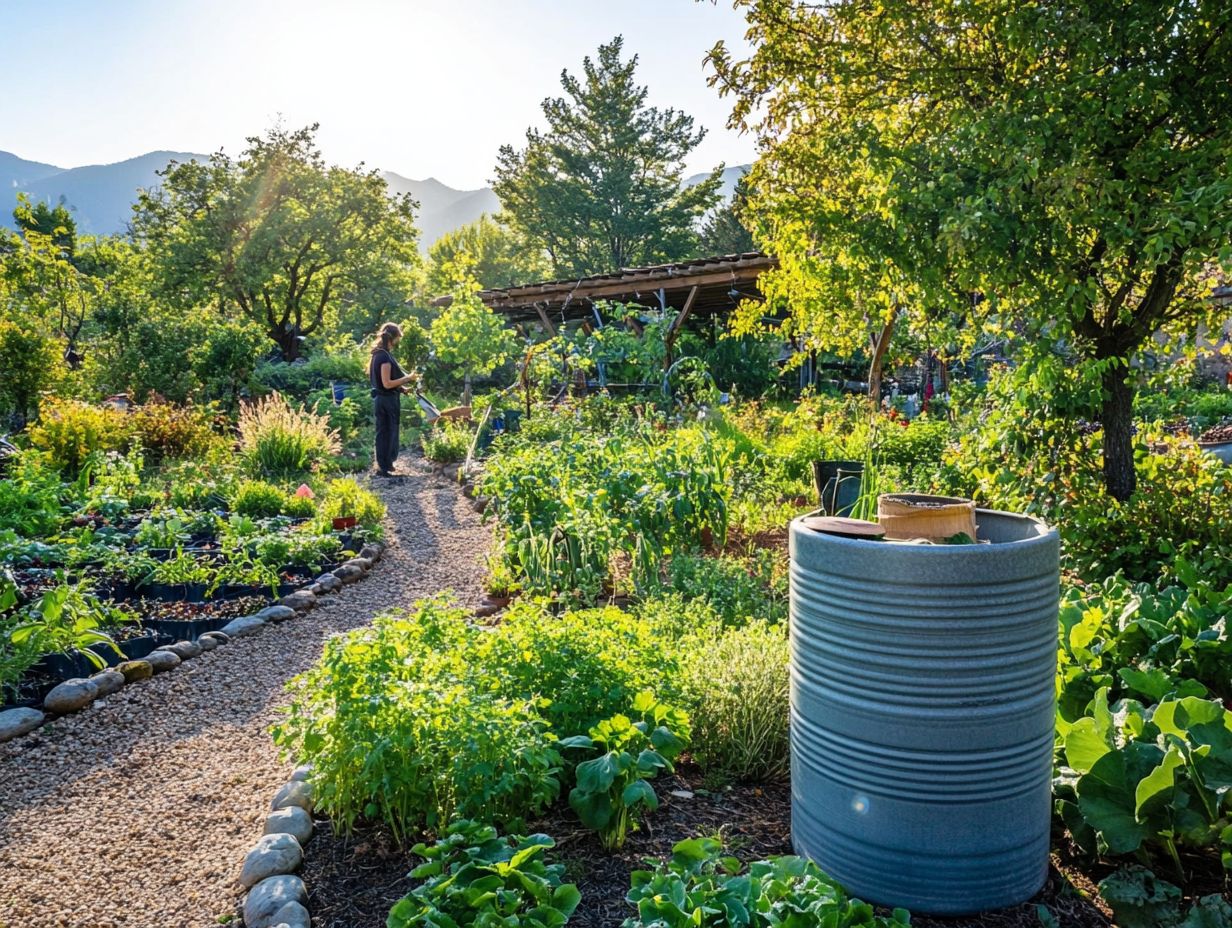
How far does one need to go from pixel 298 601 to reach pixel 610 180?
30.2m

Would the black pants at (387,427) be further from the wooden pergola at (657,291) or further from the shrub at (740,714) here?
the shrub at (740,714)

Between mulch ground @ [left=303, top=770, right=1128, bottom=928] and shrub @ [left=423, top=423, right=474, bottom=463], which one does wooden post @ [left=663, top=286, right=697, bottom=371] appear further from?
mulch ground @ [left=303, top=770, right=1128, bottom=928]

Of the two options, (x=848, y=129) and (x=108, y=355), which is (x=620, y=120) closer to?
(x=108, y=355)

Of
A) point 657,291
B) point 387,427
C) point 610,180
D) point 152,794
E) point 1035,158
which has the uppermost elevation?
point 610,180

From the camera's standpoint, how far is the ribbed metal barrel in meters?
1.83

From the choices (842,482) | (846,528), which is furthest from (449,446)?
(846,528)

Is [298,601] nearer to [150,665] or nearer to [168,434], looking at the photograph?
[150,665]

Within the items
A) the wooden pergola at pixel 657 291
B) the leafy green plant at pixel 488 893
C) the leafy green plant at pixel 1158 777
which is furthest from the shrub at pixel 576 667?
the wooden pergola at pixel 657 291

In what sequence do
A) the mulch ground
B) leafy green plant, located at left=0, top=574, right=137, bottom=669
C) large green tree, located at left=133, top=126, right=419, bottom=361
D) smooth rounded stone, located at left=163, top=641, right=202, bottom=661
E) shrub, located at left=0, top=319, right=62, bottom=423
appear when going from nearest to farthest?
the mulch ground, leafy green plant, located at left=0, top=574, right=137, bottom=669, smooth rounded stone, located at left=163, top=641, right=202, bottom=661, shrub, located at left=0, top=319, right=62, bottom=423, large green tree, located at left=133, top=126, right=419, bottom=361

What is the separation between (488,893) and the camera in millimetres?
1654

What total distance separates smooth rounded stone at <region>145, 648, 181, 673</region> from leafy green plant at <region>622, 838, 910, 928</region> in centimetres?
318

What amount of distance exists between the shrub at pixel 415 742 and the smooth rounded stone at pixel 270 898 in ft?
0.73

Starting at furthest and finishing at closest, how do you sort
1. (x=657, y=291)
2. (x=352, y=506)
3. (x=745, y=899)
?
1. (x=657, y=291)
2. (x=352, y=506)
3. (x=745, y=899)

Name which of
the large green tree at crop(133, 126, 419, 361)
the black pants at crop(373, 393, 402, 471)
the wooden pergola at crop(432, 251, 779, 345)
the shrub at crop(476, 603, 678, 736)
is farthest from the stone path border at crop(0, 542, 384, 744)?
the large green tree at crop(133, 126, 419, 361)
